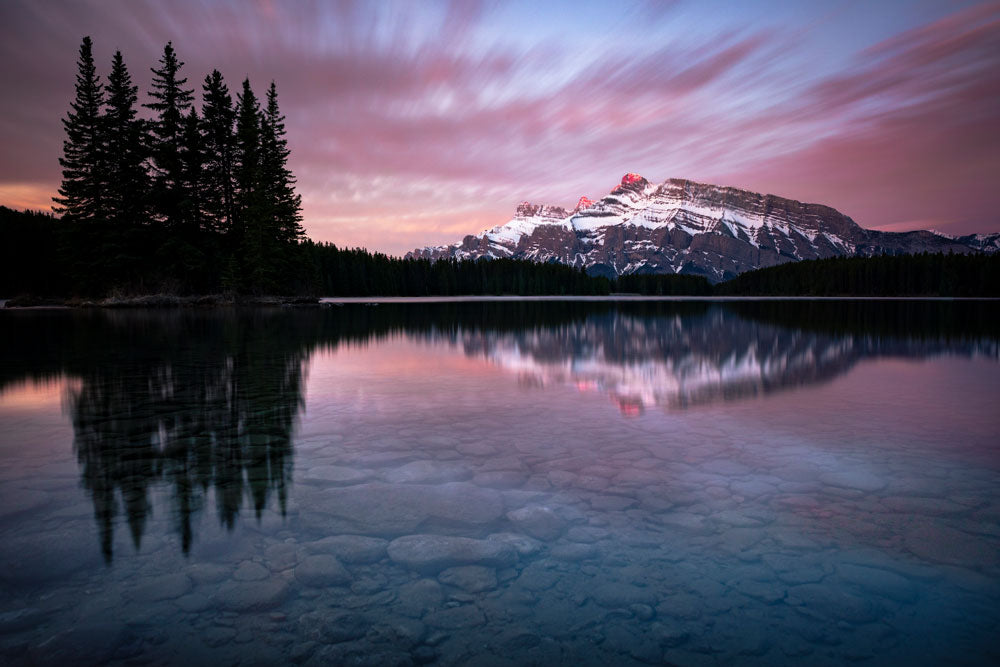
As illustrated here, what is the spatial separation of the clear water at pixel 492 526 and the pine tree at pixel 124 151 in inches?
2011

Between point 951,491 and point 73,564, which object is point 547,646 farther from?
point 951,491

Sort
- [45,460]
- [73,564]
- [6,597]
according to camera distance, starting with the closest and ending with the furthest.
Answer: [6,597] < [73,564] < [45,460]

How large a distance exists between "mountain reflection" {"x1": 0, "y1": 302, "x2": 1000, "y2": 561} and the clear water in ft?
0.34

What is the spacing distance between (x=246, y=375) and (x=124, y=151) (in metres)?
55.3

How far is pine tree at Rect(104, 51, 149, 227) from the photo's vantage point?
54.5 meters

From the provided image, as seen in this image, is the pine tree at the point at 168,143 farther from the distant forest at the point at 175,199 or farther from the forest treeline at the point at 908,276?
the forest treeline at the point at 908,276

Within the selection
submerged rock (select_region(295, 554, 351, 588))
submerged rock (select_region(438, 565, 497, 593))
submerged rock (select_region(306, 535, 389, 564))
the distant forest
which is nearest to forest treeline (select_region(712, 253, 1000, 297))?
the distant forest

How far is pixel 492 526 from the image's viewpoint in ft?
19.7

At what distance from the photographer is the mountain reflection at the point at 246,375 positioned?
7.05 metres

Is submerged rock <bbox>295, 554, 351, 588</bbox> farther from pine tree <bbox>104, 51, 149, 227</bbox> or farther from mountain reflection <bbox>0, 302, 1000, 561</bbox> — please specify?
pine tree <bbox>104, 51, 149, 227</bbox>

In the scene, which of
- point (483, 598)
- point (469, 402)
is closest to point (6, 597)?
point (483, 598)

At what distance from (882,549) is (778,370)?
14.0 meters

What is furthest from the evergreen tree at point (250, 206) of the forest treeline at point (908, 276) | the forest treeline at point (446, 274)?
the forest treeline at point (908, 276)

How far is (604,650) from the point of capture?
392 cm
